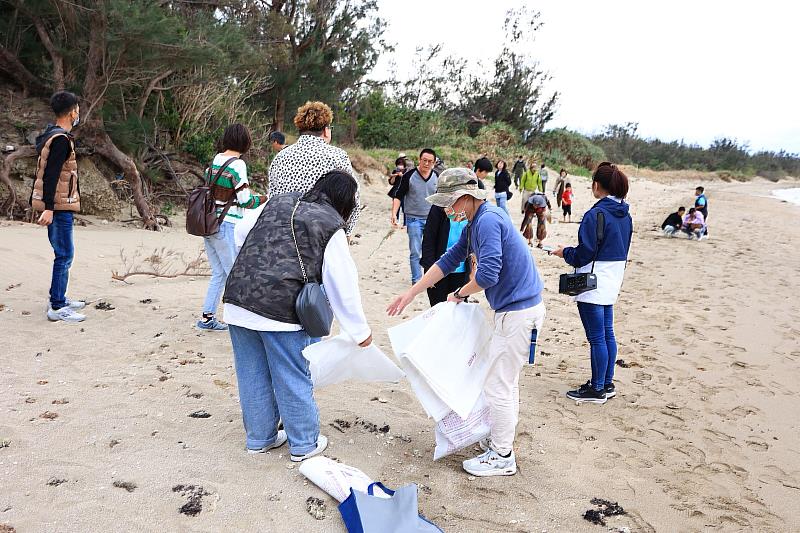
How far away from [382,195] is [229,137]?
13672mm

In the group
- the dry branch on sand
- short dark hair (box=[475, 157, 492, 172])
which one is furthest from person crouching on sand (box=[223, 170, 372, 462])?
the dry branch on sand

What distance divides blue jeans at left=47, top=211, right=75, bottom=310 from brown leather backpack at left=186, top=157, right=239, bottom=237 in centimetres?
111

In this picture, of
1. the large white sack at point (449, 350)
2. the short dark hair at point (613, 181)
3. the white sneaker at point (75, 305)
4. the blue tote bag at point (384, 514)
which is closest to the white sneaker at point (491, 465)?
the large white sack at point (449, 350)

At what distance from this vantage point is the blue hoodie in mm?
4352

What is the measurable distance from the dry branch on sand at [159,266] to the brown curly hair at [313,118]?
12.2 feet

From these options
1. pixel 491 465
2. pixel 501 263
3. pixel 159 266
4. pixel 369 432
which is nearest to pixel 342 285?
pixel 501 263

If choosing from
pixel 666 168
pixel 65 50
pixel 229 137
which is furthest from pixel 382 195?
pixel 666 168

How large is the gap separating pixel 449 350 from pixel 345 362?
0.58 meters

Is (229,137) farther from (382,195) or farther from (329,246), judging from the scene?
(382,195)

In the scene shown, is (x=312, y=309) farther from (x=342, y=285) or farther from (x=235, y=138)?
(x=235, y=138)

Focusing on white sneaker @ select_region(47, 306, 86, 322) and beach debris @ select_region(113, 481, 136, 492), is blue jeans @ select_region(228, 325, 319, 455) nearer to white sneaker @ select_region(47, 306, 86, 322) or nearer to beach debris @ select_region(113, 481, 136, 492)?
beach debris @ select_region(113, 481, 136, 492)

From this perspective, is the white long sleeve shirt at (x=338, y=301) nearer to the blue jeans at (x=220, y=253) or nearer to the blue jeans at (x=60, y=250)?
the blue jeans at (x=220, y=253)

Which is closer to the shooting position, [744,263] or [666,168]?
[744,263]

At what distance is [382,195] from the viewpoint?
18.2 meters
